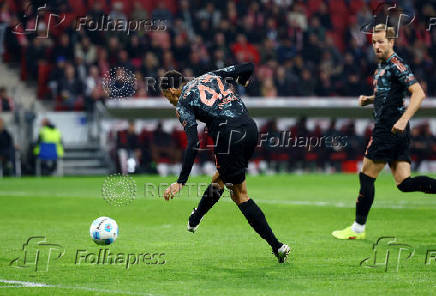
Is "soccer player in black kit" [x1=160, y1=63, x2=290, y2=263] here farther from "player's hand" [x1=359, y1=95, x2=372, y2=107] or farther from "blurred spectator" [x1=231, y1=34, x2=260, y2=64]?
"blurred spectator" [x1=231, y1=34, x2=260, y2=64]

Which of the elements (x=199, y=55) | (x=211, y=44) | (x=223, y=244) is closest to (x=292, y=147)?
(x=199, y=55)

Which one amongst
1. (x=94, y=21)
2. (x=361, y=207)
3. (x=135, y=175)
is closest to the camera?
(x=361, y=207)

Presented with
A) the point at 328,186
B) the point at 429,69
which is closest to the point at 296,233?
the point at 328,186

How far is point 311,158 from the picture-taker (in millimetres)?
26188

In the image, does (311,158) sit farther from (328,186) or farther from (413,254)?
(413,254)

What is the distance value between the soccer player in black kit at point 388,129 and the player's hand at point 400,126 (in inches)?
9.6

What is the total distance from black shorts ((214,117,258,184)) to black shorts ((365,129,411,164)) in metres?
2.18

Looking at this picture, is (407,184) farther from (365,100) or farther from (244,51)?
(244,51)

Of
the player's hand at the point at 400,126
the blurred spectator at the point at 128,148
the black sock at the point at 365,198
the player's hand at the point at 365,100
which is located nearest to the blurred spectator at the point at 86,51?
the blurred spectator at the point at 128,148

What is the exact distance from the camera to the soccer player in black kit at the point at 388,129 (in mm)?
9375

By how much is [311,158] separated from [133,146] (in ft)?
19.4

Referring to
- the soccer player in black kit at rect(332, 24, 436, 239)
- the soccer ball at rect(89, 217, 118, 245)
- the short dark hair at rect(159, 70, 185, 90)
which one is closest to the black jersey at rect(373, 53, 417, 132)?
the soccer player in black kit at rect(332, 24, 436, 239)

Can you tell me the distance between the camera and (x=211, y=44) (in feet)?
89.2

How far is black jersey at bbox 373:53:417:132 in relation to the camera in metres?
9.44
